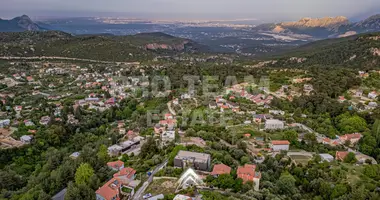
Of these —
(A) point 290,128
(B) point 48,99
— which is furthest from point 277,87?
(B) point 48,99

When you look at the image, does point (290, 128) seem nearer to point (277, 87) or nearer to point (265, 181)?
point (265, 181)

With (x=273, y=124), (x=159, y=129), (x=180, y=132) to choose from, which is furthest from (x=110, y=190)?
(x=273, y=124)

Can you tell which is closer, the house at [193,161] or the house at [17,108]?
the house at [193,161]

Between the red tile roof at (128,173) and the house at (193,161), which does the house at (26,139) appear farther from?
the house at (193,161)

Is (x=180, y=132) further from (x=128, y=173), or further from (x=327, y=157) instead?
(x=327, y=157)

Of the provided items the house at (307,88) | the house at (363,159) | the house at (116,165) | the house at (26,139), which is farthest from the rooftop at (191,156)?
the house at (307,88)

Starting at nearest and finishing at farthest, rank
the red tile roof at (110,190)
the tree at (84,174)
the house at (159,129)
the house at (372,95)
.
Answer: the red tile roof at (110,190) → the tree at (84,174) → the house at (159,129) → the house at (372,95)
